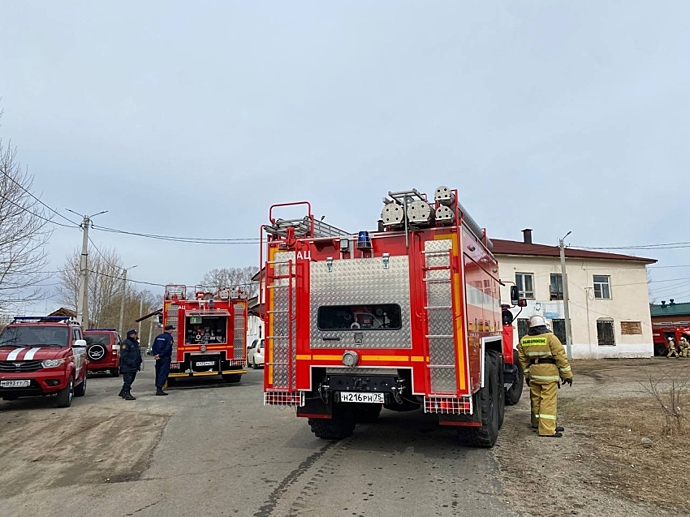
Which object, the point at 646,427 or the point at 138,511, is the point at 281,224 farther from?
the point at 646,427

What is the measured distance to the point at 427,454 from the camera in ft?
22.4

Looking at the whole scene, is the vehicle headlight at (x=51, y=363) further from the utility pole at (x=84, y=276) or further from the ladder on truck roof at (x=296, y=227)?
the utility pole at (x=84, y=276)

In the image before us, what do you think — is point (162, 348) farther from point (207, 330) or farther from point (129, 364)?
point (207, 330)

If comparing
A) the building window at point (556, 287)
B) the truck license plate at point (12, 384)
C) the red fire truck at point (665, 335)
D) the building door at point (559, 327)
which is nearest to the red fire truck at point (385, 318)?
the truck license plate at point (12, 384)

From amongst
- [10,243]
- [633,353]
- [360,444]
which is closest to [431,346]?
[360,444]

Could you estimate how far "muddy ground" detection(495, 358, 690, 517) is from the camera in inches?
193

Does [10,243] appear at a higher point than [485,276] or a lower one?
higher

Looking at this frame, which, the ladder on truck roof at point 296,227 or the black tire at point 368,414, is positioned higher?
the ladder on truck roof at point 296,227

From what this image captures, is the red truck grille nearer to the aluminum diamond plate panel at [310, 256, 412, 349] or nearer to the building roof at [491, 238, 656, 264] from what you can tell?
the aluminum diamond plate panel at [310, 256, 412, 349]

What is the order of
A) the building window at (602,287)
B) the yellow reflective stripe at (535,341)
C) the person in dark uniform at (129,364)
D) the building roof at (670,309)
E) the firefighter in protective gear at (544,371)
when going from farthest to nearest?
A: the building roof at (670,309)
the building window at (602,287)
the person in dark uniform at (129,364)
the yellow reflective stripe at (535,341)
the firefighter in protective gear at (544,371)

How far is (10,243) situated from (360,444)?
12728 mm

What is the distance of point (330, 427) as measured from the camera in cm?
758

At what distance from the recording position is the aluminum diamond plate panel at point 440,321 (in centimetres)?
621

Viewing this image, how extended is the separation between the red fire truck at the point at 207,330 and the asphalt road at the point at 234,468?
555 cm
